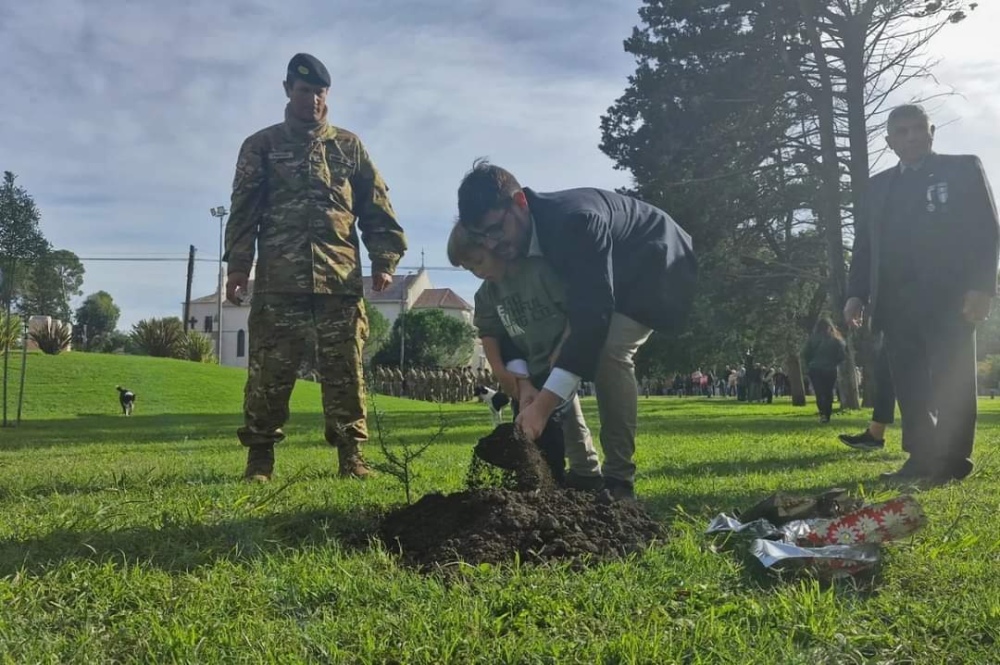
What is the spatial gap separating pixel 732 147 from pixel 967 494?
1892 cm

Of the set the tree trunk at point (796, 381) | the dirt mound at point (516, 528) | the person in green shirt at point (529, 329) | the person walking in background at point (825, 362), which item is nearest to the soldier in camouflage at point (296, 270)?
the person in green shirt at point (529, 329)

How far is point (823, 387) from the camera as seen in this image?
12.3 metres

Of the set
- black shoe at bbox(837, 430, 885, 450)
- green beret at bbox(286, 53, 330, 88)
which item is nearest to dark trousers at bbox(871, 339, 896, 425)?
black shoe at bbox(837, 430, 885, 450)

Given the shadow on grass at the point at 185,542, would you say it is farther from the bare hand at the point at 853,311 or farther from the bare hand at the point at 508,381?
the bare hand at the point at 853,311

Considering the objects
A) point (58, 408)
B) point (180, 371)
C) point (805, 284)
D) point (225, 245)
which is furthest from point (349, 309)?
point (805, 284)

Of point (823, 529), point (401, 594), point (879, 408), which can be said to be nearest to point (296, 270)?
point (401, 594)

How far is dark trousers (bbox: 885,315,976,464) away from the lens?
14.8 feet

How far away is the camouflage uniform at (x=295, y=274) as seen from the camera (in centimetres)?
488

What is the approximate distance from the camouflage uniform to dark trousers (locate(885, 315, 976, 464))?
3.10 metres

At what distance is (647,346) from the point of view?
28.8 metres

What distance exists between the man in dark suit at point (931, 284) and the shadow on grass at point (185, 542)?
3057 mm

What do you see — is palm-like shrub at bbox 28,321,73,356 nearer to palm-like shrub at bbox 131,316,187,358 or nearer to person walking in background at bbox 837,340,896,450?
palm-like shrub at bbox 131,316,187,358

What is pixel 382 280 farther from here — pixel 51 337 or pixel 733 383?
pixel 733 383

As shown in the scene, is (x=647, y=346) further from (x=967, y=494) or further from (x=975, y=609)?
(x=975, y=609)
